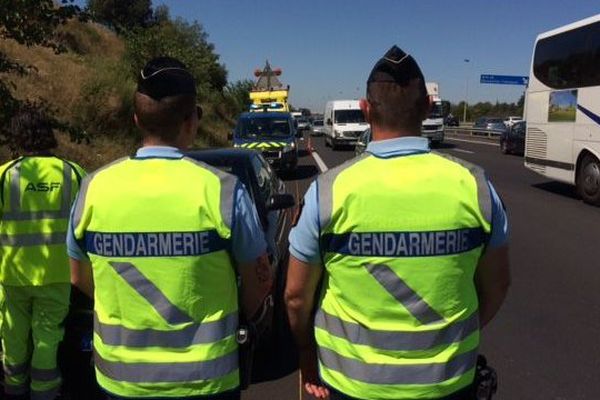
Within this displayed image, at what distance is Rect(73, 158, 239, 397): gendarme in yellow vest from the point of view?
2070mm

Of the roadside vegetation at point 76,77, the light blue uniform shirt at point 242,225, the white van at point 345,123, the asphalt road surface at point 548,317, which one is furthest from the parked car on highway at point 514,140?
the light blue uniform shirt at point 242,225

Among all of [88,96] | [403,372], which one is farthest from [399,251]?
[88,96]

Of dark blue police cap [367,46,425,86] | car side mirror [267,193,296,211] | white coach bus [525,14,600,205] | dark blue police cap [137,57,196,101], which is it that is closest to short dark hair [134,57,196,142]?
dark blue police cap [137,57,196,101]

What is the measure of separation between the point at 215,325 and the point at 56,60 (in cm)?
2456

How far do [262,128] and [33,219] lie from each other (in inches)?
589

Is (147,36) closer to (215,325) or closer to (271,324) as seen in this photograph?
(271,324)

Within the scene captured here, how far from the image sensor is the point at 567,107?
1321 centimetres

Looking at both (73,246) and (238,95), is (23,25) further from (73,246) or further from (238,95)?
(238,95)

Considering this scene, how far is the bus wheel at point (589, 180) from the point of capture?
40.7ft

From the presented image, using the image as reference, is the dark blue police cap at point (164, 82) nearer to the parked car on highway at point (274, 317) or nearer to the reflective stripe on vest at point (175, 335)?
the reflective stripe on vest at point (175, 335)

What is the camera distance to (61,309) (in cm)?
375

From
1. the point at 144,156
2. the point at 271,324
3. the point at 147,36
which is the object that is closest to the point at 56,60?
the point at 147,36

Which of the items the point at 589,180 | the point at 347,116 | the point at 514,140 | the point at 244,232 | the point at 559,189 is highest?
the point at 347,116

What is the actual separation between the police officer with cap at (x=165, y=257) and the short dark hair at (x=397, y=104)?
54cm
